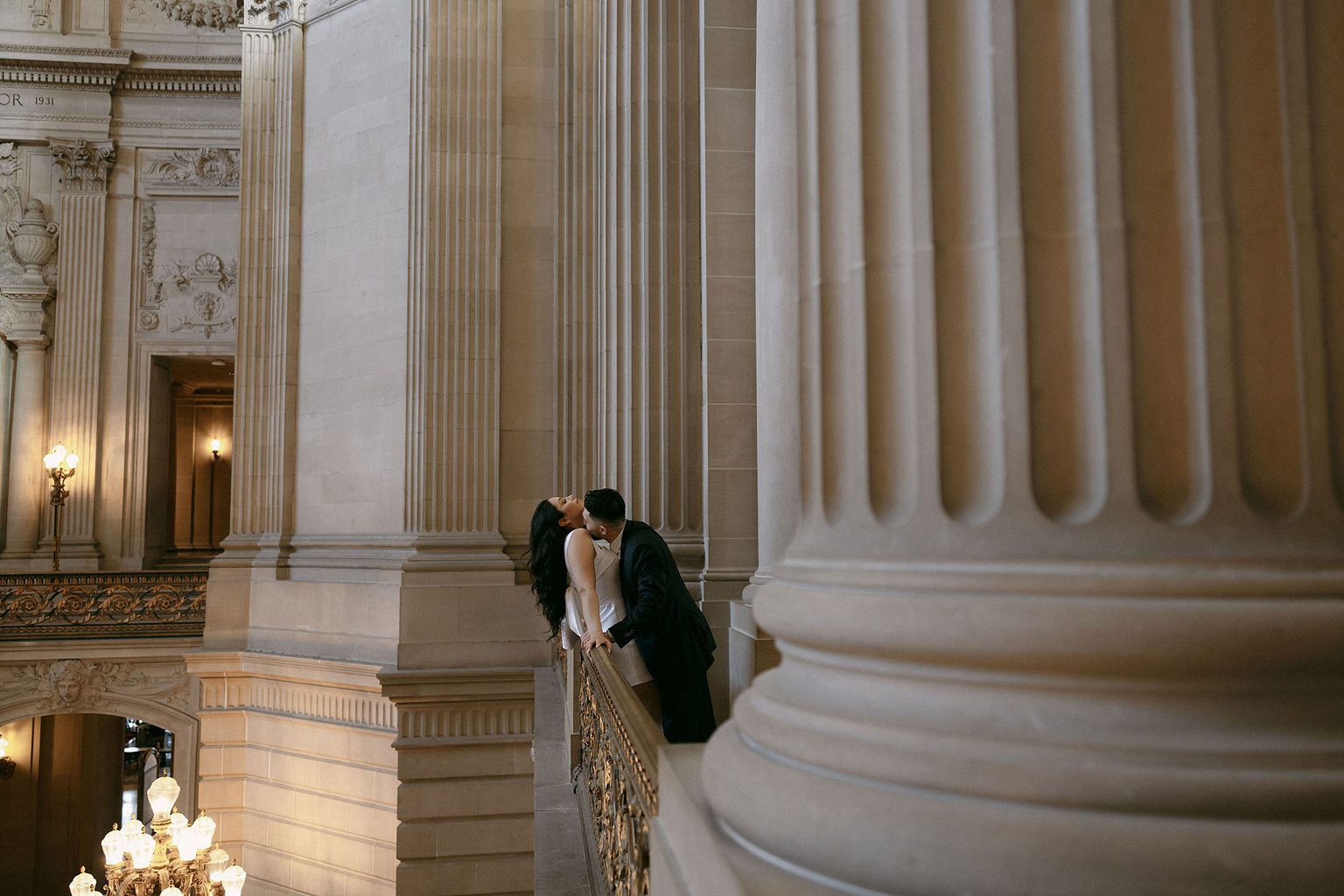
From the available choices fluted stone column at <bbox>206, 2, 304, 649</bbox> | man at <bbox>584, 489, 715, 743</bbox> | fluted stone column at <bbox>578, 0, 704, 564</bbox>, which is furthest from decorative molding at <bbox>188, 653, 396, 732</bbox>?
man at <bbox>584, 489, 715, 743</bbox>

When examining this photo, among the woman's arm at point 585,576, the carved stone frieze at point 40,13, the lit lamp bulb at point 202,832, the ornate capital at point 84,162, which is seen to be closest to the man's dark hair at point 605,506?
the woman's arm at point 585,576

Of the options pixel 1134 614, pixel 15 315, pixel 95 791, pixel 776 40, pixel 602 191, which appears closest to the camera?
pixel 1134 614

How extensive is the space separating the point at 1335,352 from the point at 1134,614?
51 cm

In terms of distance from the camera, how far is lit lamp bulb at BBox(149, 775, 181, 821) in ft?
31.4

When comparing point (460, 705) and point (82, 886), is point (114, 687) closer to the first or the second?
point (82, 886)

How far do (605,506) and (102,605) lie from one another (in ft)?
47.9

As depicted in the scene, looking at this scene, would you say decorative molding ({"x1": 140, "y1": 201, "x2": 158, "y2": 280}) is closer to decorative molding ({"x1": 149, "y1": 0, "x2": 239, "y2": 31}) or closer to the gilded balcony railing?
decorative molding ({"x1": 149, "y1": 0, "x2": 239, "y2": 31})

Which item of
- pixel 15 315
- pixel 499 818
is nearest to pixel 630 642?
pixel 499 818

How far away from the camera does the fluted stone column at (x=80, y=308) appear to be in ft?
66.1

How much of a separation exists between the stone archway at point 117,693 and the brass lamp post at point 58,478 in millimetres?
2760

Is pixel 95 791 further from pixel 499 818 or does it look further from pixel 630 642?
pixel 630 642

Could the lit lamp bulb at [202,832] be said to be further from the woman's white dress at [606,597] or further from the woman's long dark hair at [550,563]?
the woman's white dress at [606,597]

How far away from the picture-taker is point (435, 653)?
1146 centimetres

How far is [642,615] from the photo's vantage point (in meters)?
4.68
